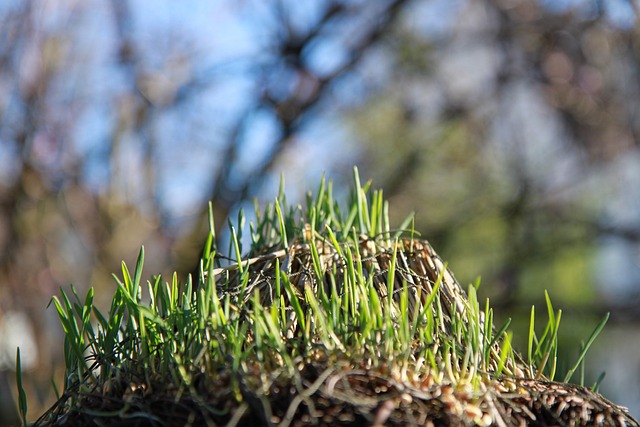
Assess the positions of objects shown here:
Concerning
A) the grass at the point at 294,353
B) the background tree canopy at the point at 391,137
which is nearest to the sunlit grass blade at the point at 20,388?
the grass at the point at 294,353

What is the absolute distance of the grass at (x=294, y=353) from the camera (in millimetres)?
503

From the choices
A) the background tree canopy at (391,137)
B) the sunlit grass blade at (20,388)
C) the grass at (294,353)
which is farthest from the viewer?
the background tree canopy at (391,137)

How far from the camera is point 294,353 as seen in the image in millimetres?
557

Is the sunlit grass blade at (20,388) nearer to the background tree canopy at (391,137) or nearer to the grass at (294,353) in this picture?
the grass at (294,353)

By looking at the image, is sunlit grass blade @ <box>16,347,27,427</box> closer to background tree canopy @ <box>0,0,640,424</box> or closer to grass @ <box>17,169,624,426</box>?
grass @ <box>17,169,624,426</box>

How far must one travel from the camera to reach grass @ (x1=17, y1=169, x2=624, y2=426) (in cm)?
50

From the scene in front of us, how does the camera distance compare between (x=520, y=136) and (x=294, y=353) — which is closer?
(x=294, y=353)

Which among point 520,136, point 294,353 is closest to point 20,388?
point 294,353

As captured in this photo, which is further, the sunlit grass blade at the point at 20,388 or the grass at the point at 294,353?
the sunlit grass blade at the point at 20,388

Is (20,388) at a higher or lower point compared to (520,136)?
higher

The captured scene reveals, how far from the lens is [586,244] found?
165 inches

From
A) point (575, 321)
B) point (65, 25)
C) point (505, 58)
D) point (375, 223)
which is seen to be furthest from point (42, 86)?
point (575, 321)

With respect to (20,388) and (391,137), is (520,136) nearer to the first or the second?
(391,137)

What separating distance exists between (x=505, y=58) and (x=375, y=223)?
364 cm
